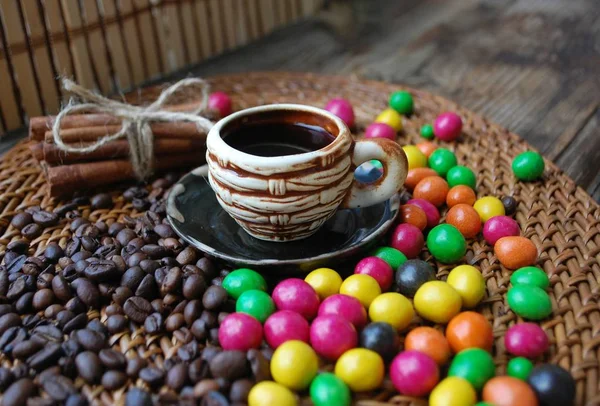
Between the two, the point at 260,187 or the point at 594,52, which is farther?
the point at 594,52

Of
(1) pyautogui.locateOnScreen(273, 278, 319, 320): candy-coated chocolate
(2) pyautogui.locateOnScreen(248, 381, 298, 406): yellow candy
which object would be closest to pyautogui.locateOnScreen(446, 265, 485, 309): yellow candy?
(1) pyautogui.locateOnScreen(273, 278, 319, 320): candy-coated chocolate

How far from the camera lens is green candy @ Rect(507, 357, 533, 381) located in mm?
825

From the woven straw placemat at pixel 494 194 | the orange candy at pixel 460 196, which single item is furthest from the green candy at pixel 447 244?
the orange candy at pixel 460 196

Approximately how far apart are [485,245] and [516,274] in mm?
123

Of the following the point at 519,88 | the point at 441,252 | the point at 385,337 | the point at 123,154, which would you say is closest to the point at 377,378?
the point at 385,337

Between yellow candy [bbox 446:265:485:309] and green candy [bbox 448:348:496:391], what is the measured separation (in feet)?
0.41

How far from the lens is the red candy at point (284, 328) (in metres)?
0.88

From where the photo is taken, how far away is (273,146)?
3.57ft

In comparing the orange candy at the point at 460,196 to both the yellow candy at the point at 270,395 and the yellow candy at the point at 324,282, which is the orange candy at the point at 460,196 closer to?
the yellow candy at the point at 324,282

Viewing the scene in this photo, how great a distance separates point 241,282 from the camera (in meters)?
0.98

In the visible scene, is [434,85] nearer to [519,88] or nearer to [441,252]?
[519,88]

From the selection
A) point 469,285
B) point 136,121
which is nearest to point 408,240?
point 469,285

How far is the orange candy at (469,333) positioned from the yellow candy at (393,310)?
0.07 meters

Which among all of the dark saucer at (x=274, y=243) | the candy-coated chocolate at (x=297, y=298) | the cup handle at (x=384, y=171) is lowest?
the candy-coated chocolate at (x=297, y=298)
